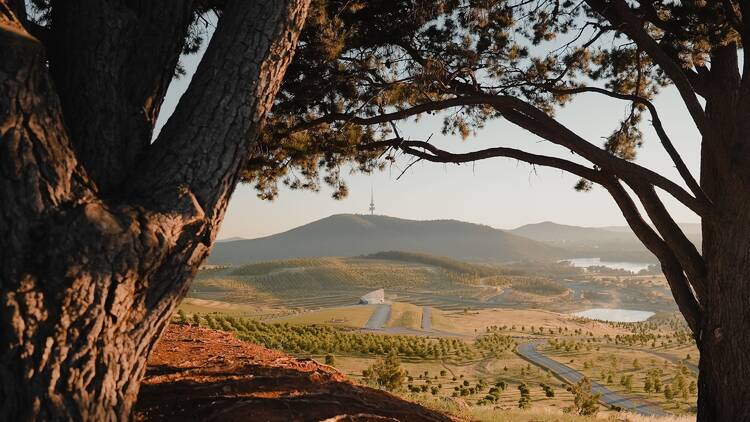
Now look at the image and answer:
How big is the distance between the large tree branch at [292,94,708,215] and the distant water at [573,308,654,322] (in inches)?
4319

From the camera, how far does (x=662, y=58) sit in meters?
5.07

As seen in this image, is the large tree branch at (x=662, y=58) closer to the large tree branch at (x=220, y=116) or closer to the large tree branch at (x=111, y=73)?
the large tree branch at (x=220, y=116)

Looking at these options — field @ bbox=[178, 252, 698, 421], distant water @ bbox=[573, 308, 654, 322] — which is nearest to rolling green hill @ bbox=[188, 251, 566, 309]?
field @ bbox=[178, 252, 698, 421]

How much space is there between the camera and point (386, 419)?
3613 mm

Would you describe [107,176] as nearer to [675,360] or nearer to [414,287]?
[675,360]

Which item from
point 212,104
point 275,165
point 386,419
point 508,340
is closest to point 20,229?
point 212,104

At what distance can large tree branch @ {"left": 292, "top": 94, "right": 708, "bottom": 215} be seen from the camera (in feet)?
15.6

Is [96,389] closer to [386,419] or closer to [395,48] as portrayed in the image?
[386,419]

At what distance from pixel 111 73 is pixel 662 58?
187 inches

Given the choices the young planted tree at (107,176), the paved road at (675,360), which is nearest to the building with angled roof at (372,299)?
the paved road at (675,360)

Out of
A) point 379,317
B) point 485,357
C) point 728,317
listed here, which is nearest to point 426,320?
point 379,317

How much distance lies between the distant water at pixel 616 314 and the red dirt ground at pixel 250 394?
110541 millimetres

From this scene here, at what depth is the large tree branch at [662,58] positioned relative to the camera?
497 centimetres

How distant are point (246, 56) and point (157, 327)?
53.9 inches
